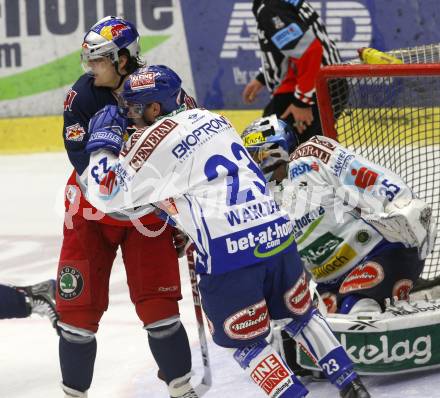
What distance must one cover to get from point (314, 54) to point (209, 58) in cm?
250

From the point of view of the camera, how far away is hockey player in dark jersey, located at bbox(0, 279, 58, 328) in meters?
3.54

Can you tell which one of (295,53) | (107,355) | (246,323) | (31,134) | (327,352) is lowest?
(31,134)

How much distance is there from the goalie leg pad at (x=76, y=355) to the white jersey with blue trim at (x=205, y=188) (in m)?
0.48

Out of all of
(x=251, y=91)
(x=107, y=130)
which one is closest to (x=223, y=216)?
(x=107, y=130)

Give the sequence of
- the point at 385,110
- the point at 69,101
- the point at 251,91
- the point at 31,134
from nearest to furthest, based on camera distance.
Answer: the point at 69,101, the point at 385,110, the point at 251,91, the point at 31,134

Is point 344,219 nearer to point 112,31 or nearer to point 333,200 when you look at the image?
point 333,200

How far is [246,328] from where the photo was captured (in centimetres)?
270

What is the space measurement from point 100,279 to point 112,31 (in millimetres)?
696

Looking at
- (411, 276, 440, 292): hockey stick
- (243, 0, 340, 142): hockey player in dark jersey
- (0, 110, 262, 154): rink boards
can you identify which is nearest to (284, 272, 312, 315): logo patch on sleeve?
(411, 276, 440, 292): hockey stick

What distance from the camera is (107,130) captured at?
2.81 meters

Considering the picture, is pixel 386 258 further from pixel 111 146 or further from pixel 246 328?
pixel 111 146

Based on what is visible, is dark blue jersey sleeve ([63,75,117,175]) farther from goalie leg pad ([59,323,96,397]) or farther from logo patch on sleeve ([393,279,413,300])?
logo patch on sleeve ([393,279,413,300])

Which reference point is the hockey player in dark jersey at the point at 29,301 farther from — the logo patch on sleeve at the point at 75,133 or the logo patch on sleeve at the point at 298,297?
the logo patch on sleeve at the point at 298,297

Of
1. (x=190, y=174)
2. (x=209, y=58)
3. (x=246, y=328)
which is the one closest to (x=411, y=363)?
(x=246, y=328)
